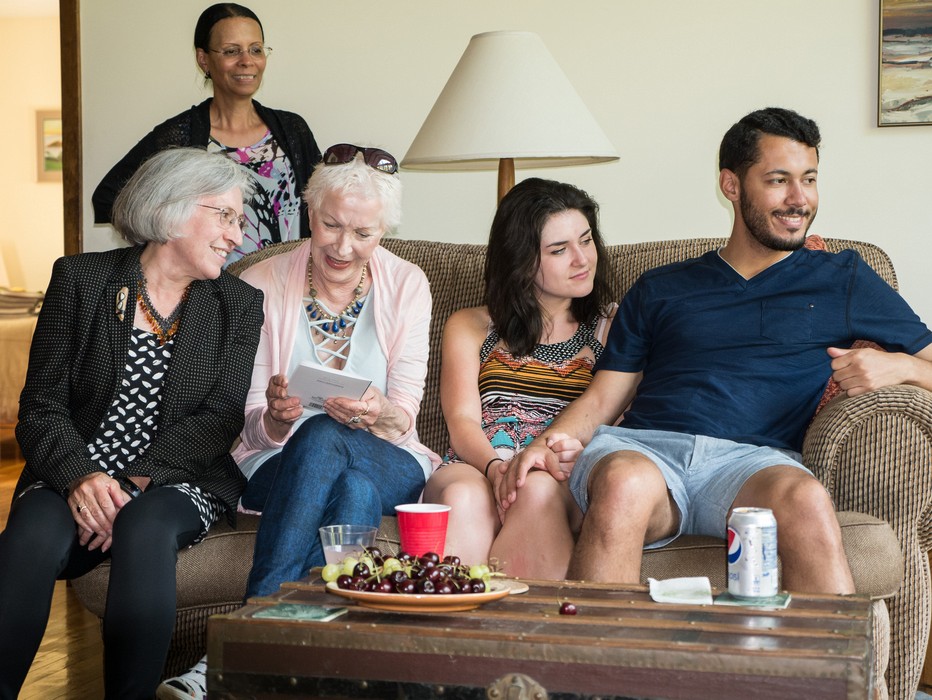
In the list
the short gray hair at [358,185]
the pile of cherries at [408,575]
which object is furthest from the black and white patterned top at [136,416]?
the pile of cherries at [408,575]

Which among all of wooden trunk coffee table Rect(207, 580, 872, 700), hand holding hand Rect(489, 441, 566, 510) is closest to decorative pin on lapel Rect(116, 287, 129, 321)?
hand holding hand Rect(489, 441, 566, 510)

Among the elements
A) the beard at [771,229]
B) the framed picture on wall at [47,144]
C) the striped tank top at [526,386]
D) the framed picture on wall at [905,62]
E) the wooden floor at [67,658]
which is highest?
the framed picture on wall at [47,144]

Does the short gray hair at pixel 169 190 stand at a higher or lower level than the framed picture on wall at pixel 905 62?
lower

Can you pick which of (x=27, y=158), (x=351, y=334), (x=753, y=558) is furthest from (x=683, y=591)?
(x=27, y=158)

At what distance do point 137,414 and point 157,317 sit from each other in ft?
0.67

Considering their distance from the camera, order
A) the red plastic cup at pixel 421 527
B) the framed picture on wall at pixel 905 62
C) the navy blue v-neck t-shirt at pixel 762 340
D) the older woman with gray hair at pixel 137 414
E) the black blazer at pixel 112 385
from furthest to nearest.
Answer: the framed picture on wall at pixel 905 62 → the navy blue v-neck t-shirt at pixel 762 340 → the black blazer at pixel 112 385 → the older woman with gray hair at pixel 137 414 → the red plastic cup at pixel 421 527

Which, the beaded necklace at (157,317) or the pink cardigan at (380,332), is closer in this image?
the beaded necklace at (157,317)

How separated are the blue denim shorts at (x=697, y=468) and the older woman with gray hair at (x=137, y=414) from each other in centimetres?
73

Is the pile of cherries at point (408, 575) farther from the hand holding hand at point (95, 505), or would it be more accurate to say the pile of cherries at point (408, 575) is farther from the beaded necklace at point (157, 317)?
the beaded necklace at point (157, 317)

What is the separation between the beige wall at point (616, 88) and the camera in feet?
10.6

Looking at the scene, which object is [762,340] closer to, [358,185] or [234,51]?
[358,185]

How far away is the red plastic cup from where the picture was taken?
1593mm

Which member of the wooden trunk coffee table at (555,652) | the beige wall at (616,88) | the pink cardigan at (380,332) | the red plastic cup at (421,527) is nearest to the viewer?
the wooden trunk coffee table at (555,652)

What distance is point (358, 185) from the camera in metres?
2.39
